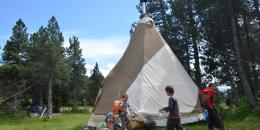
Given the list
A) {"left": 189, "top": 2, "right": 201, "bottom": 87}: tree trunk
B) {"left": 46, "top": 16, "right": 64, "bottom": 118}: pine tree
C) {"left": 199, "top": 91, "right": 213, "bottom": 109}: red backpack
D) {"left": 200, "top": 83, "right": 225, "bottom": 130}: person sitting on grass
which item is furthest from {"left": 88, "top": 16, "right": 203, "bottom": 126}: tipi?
{"left": 46, "top": 16, "right": 64, "bottom": 118}: pine tree

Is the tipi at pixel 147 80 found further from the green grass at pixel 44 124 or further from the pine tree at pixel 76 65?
the pine tree at pixel 76 65

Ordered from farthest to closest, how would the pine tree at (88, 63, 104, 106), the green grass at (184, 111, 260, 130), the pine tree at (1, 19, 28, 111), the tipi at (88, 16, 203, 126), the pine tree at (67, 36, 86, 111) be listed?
the pine tree at (88, 63, 104, 106) < the pine tree at (67, 36, 86, 111) < the pine tree at (1, 19, 28, 111) < the tipi at (88, 16, 203, 126) < the green grass at (184, 111, 260, 130)

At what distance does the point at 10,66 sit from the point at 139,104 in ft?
101

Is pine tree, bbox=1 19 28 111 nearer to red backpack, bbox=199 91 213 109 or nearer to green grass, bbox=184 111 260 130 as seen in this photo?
green grass, bbox=184 111 260 130

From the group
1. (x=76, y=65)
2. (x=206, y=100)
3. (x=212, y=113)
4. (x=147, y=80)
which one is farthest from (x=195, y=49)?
(x=76, y=65)

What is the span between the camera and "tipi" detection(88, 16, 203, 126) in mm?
19000

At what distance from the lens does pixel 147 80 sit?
19.5 m

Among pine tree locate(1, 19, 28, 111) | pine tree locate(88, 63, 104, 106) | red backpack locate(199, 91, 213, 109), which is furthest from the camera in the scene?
pine tree locate(88, 63, 104, 106)

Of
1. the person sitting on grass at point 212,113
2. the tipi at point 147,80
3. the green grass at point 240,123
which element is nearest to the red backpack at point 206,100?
the person sitting on grass at point 212,113

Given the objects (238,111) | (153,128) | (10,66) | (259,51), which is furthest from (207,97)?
(10,66)

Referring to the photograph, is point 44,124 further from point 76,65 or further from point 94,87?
point 94,87

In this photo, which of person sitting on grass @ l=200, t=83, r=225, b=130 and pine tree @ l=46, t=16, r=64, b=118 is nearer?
person sitting on grass @ l=200, t=83, r=225, b=130

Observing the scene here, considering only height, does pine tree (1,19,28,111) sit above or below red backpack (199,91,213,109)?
above

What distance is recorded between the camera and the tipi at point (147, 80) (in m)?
19.0
